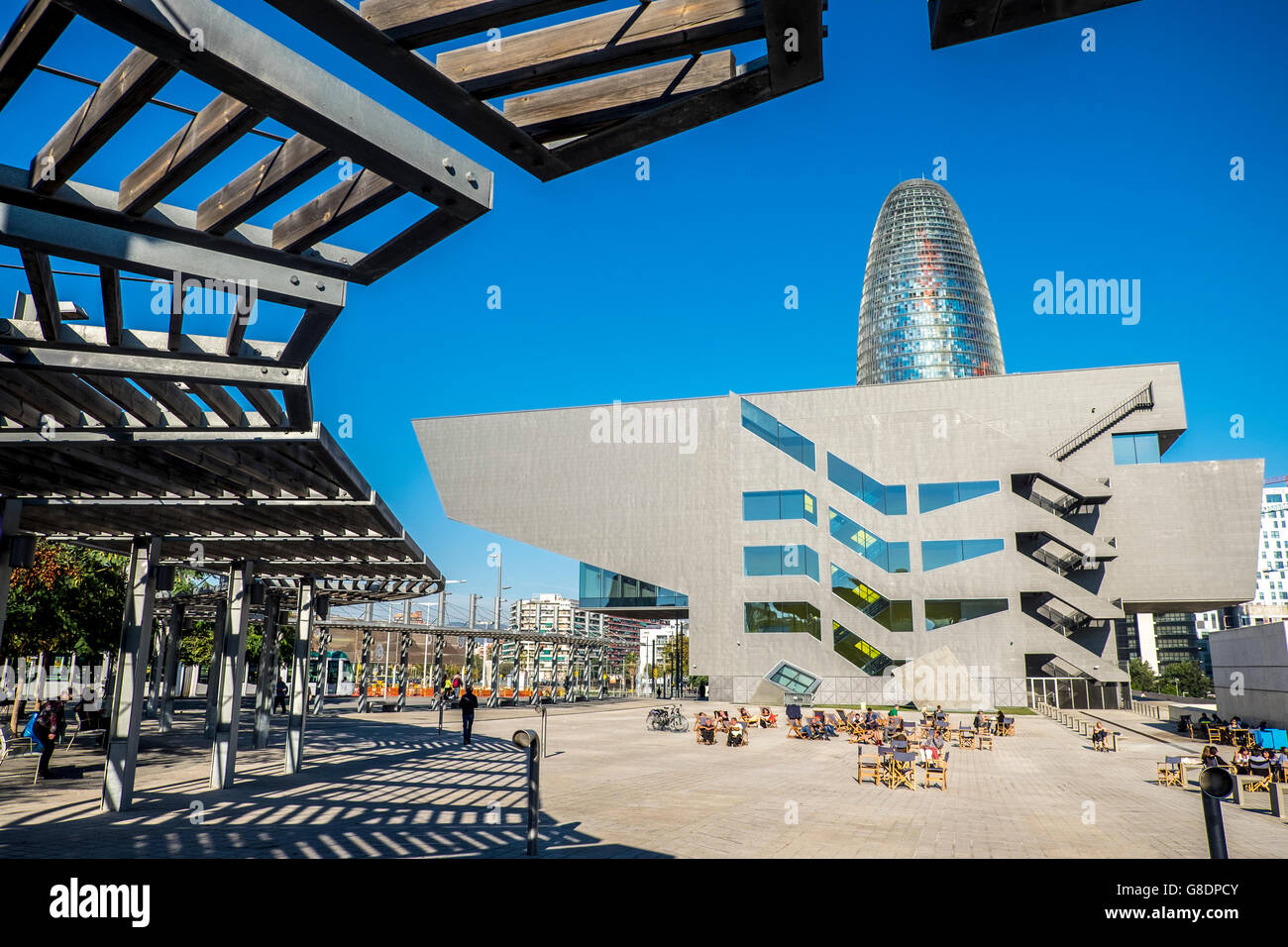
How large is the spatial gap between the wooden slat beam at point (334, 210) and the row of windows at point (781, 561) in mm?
43988

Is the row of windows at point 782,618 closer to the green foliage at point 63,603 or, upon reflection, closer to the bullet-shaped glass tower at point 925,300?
the green foliage at point 63,603

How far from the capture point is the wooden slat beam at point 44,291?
5.05m

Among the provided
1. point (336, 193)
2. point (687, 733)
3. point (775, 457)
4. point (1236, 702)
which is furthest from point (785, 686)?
point (336, 193)

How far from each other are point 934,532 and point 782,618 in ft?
33.5

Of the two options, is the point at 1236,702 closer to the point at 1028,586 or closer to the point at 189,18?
the point at 1028,586

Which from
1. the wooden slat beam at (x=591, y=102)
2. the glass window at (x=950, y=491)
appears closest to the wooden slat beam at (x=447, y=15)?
the wooden slat beam at (x=591, y=102)

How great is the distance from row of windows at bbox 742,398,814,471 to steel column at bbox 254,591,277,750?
113 ft

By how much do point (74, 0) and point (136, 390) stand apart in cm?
664

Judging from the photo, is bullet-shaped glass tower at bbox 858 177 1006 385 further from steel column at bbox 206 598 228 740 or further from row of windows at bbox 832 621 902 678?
steel column at bbox 206 598 228 740

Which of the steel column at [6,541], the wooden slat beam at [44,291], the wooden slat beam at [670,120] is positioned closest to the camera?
the wooden slat beam at [670,120]

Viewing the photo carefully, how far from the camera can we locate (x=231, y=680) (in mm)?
13469

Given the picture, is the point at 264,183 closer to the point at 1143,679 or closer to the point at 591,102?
the point at 591,102

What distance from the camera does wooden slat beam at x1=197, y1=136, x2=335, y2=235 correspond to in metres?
3.75

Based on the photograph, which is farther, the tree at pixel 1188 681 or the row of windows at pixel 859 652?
the tree at pixel 1188 681
